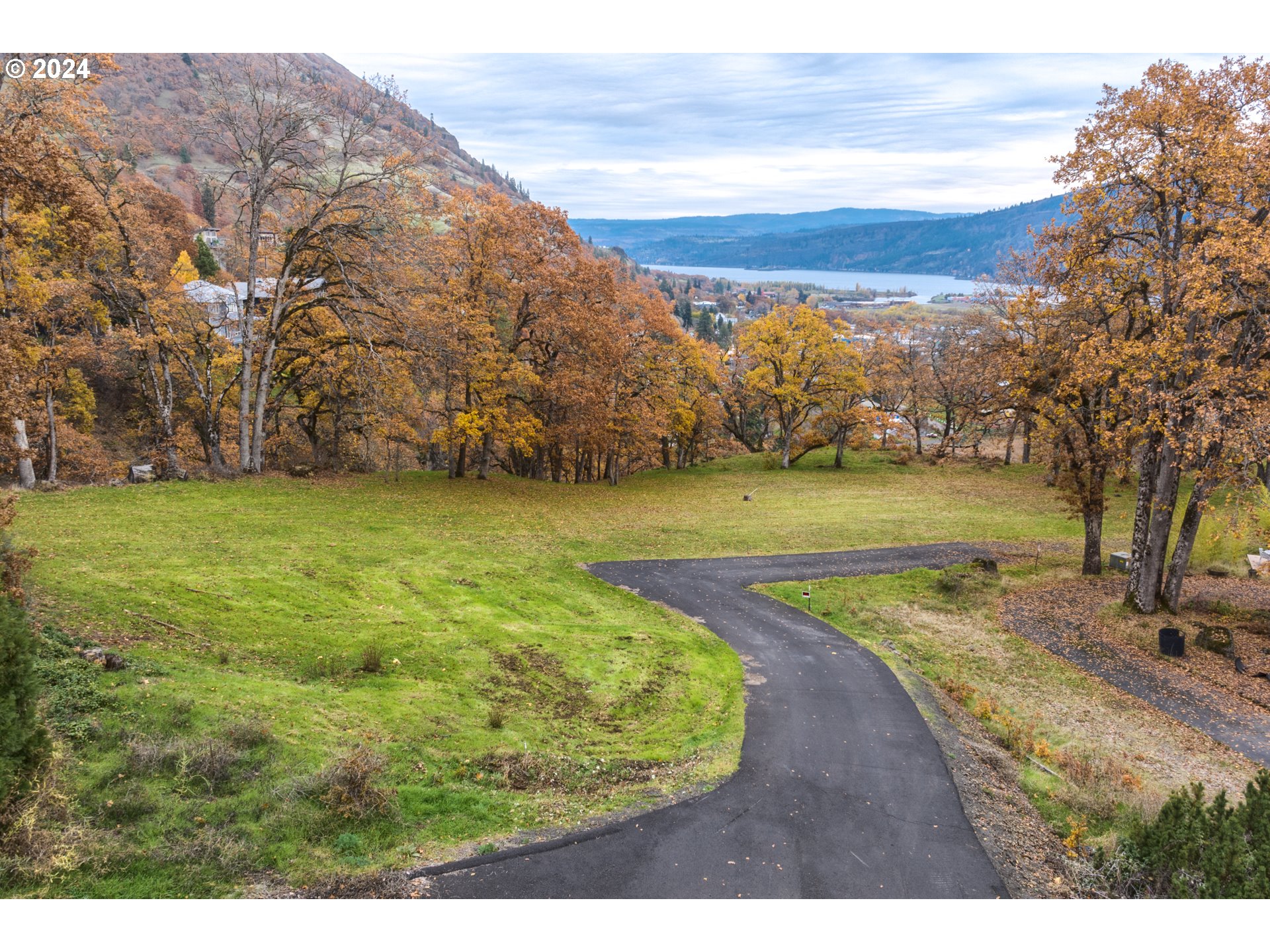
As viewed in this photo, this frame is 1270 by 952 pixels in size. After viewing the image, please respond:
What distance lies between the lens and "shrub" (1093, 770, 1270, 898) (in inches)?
311

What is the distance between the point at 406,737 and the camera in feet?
35.2

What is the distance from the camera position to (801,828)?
10289mm

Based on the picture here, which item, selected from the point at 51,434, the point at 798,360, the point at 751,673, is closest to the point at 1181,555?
the point at 751,673

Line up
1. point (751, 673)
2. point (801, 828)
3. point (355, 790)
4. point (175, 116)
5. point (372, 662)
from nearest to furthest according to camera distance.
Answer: point (355, 790), point (801, 828), point (372, 662), point (751, 673), point (175, 116)

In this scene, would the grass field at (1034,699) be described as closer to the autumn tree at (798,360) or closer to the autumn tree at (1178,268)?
the autumn tree at (1178,268)

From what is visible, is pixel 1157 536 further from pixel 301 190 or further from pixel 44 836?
pixel 301 190

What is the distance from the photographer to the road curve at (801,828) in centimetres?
869

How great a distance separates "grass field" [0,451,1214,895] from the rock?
13.6 metres

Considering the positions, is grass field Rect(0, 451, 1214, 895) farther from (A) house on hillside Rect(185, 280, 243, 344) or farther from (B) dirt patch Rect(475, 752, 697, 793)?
(A) house on hillside Rect(185, 280, 243, 344)

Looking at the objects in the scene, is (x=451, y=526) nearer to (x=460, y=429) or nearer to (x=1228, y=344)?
(x=460, y=429)

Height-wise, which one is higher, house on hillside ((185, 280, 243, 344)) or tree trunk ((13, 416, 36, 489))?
house on hillside ((185, 280, 243, 344))

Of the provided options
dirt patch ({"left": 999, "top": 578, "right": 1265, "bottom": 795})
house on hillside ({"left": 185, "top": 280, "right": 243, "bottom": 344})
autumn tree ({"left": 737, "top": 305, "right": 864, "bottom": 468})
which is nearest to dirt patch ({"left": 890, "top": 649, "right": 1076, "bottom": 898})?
dirt patch ({"left": 999, "top": 578, "right": 1265, "bottom": 795})

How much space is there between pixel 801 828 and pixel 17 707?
10.1 meters

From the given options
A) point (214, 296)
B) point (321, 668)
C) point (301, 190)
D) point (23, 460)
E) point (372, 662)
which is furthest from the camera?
point (214, 296)
